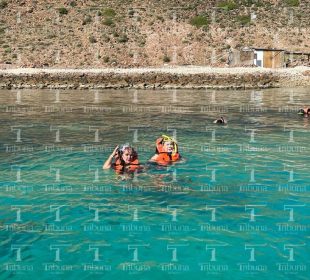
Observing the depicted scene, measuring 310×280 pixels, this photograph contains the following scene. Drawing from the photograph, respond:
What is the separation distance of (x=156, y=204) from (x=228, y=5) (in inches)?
3643

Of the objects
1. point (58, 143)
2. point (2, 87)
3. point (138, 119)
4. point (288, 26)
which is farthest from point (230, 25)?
point (58, 143)

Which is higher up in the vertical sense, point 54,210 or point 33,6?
point 33,6

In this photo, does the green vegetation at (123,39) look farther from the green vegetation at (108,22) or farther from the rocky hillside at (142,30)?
the green vegetation at (108,22)

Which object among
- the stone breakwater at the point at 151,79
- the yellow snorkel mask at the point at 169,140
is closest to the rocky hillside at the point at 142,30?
the stone breakwater at the point at 151,79

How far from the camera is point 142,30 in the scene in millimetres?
88812

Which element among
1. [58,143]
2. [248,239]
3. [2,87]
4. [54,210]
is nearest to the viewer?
[248,239]

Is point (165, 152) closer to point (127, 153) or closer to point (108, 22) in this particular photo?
point (127, 153)

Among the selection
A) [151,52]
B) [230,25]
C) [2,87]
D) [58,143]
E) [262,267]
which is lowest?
[262,267]

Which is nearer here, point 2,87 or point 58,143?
point 58,143

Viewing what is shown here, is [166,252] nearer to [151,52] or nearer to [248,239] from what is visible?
[248,239]

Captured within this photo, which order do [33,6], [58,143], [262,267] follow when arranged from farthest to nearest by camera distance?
[33,6] < [58,143] < [262,267]

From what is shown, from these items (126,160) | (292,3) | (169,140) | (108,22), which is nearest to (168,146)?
(169,140)

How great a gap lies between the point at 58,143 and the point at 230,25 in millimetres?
74068

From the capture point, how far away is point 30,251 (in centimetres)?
1103
